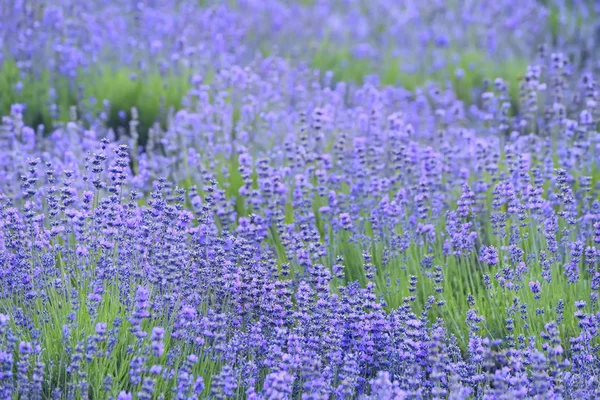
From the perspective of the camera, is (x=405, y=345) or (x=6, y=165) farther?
(x=6, y=165)

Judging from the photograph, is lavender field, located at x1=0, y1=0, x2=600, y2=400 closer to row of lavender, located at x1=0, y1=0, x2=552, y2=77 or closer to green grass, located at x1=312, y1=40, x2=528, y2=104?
row of lavender, located at x1=0, y1=0, x2=552, y2=77

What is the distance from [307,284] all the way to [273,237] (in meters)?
0.91

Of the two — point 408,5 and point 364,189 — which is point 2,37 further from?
point 408,5

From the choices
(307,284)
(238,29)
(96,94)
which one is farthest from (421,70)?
(307,284)

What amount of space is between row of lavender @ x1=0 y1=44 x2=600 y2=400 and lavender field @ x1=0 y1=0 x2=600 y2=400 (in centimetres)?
2

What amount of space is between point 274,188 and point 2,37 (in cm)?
363

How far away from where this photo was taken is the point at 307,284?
3.32m

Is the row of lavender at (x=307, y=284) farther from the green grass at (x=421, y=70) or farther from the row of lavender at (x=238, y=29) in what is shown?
the green grass at (x=421, y=70)

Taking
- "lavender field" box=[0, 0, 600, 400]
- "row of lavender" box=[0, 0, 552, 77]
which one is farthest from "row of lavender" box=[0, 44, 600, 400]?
"row of lavender" box=[0, 0, 552, 77]

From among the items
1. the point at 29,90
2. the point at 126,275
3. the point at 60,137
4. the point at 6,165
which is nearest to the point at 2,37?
the point at 29,90

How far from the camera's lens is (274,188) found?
400cm

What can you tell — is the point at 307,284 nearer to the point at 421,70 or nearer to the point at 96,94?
the point at 96,94

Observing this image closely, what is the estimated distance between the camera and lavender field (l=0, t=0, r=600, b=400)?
2793 millimetres

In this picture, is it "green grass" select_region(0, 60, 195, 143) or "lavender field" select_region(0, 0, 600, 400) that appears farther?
"green grass" select_region(0, 60, 195, 143)
